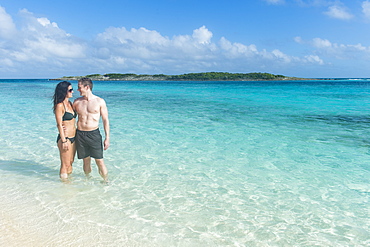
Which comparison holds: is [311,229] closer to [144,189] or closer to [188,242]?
[188,242]

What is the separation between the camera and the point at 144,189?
18.8ft

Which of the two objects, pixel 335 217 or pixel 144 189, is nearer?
pixel 335 217

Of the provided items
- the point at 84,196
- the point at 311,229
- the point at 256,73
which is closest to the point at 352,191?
the point at 311,229

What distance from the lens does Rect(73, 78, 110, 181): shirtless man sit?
17.6ft

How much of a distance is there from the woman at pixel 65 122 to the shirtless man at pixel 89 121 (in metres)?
0.12

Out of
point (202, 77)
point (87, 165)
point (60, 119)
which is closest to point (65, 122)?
point (60, 119)

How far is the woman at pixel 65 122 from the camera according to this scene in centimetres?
521

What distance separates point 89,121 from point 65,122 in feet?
1.42

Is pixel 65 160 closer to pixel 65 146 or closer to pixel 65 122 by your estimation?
pixel 65 146

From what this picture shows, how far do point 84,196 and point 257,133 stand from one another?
7.56 metres

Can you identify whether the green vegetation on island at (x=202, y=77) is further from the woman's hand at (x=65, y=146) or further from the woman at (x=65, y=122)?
the woman's hand at (x=65, y=146)

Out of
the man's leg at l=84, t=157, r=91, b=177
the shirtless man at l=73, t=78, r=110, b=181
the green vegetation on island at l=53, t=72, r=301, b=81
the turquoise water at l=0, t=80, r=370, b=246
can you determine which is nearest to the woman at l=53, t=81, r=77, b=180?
the shirtless man at l=73, t=78, r=110, b=181

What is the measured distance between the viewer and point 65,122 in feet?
17.9

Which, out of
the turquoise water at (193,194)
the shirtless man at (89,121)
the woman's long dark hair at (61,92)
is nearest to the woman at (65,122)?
the woman's long dark hair at (61,92)
